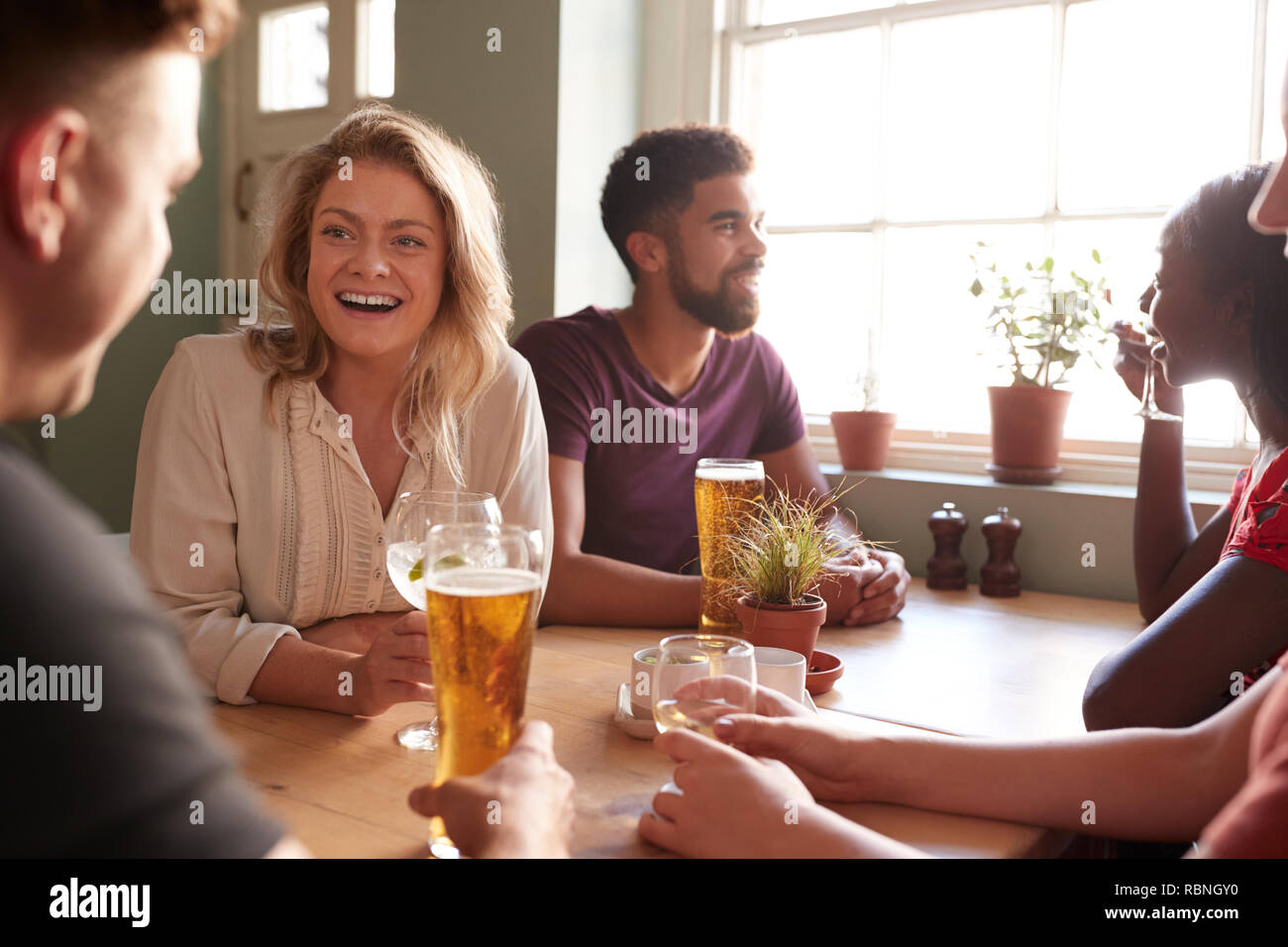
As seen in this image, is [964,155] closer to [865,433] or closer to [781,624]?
[865,433]

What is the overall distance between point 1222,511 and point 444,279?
142 cm

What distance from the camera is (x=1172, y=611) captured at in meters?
1.30

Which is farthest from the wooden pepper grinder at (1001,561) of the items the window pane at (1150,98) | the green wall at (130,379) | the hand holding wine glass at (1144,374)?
the green wall at (130,379)

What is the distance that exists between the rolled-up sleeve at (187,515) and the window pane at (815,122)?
1874 millimetres

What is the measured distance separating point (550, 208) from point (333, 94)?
145 centimetres

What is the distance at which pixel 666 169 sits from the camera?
2.51 m

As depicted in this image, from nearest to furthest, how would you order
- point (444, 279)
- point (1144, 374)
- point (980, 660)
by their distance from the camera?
point (980, 660) < point (444, 279) < point (1144, 374)

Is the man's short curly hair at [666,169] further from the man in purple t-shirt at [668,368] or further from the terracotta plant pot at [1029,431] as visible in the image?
the terracotta plant pot at [1029,431]

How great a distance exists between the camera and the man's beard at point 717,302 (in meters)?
2.43

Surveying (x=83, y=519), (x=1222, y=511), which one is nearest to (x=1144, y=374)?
(x=1222, y=511)

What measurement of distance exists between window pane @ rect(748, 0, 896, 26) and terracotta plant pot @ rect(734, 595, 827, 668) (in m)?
2.17

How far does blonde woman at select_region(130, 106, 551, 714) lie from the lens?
4.66 ft

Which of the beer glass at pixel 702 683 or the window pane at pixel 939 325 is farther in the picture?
the window pane at pixel 939 325

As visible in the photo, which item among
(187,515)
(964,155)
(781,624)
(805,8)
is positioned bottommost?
(781,624)
